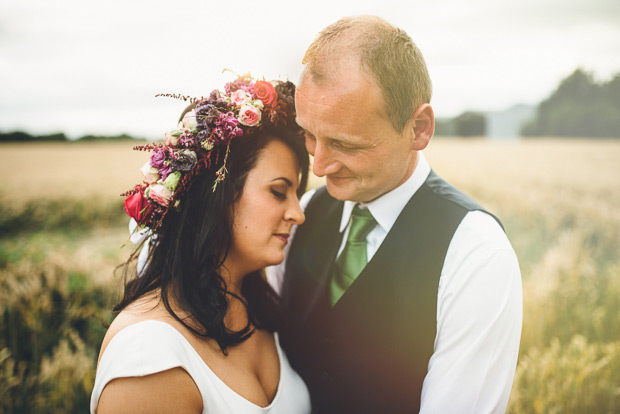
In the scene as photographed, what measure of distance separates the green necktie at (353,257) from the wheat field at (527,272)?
7.04 ft

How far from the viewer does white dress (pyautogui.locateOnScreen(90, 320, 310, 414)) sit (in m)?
1.61

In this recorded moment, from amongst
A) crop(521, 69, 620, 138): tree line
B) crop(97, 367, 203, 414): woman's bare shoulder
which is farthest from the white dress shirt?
crop(521, 69, 620, 138): tree line

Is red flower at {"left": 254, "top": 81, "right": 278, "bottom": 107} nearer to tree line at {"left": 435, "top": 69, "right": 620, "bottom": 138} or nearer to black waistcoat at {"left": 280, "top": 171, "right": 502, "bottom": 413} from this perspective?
black waistcoat at {"left": 280, "top": 171, "right": 502, "bottom": 413}

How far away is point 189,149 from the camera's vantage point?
6.62 ft

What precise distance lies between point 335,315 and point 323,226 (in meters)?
0.61

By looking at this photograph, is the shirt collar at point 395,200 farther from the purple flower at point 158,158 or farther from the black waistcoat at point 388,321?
the purple flower at point 158,158

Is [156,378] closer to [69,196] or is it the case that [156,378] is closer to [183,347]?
[183,347]

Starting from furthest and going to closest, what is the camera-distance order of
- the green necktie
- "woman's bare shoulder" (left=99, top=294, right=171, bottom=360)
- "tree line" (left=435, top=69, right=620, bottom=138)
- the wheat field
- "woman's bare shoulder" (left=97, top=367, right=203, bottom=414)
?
"tree line" (left=435, top=69, right=620, bottom=138) < the wheat field < the green necktie < "woman's bare shoulder" (left=99, top=294, right=171, bottom=360) < "woman's bare shoulder" (left=97, top=367, right=203, bottom=414)

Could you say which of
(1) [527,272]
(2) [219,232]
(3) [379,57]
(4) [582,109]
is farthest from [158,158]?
(4) [582,109]

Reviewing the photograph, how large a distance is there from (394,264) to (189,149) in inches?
48.4

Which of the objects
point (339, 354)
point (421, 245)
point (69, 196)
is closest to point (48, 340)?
point (339, 354)

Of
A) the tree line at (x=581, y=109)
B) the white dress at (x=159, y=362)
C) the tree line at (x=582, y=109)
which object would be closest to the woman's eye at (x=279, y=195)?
the white dress at (x=159, y=362)

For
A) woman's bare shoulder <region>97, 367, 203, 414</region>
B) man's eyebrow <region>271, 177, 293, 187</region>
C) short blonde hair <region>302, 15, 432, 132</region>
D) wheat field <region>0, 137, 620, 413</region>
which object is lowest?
wheat field <region>0, 137, 620, 413</region>

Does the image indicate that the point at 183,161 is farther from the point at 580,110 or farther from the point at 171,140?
the point at 580,110
